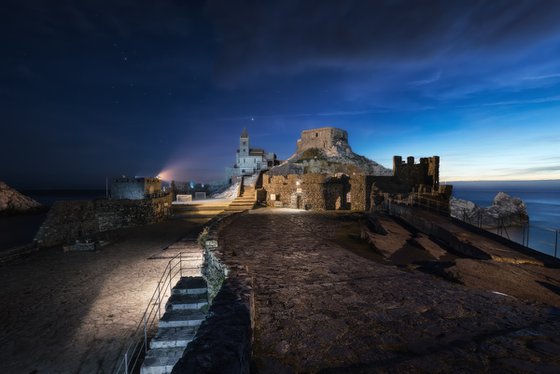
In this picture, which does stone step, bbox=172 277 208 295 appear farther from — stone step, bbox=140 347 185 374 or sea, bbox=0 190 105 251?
sea, bbox=0 190 105 251

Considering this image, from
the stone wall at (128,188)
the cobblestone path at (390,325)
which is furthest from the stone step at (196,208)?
the cobblestone path at (390,325)

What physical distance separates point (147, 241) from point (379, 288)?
57.4 feet

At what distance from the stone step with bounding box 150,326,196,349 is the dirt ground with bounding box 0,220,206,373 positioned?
2840 millimetres

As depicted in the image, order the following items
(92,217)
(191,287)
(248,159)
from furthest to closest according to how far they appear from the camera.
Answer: (248,159), (92,217), (191,287)

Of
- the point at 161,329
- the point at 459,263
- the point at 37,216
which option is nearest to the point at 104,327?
the point at 161,329

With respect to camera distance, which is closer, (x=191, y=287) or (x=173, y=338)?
(x=173, y=338)

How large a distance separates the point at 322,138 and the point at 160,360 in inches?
2640

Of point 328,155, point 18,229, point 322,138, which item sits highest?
point 322,138

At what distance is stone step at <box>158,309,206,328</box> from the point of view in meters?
5.88

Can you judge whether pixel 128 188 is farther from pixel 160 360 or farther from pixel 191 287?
pixel 160 360

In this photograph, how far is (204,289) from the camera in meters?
6.95

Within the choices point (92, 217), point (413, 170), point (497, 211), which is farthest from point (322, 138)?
point (92, 217)

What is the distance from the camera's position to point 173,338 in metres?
5.60

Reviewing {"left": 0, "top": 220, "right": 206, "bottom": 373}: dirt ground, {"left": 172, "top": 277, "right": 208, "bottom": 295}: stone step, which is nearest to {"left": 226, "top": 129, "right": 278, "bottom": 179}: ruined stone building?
{"left": 0, "top": 220, "right": 206, "bottom": 373}: dirt ground
